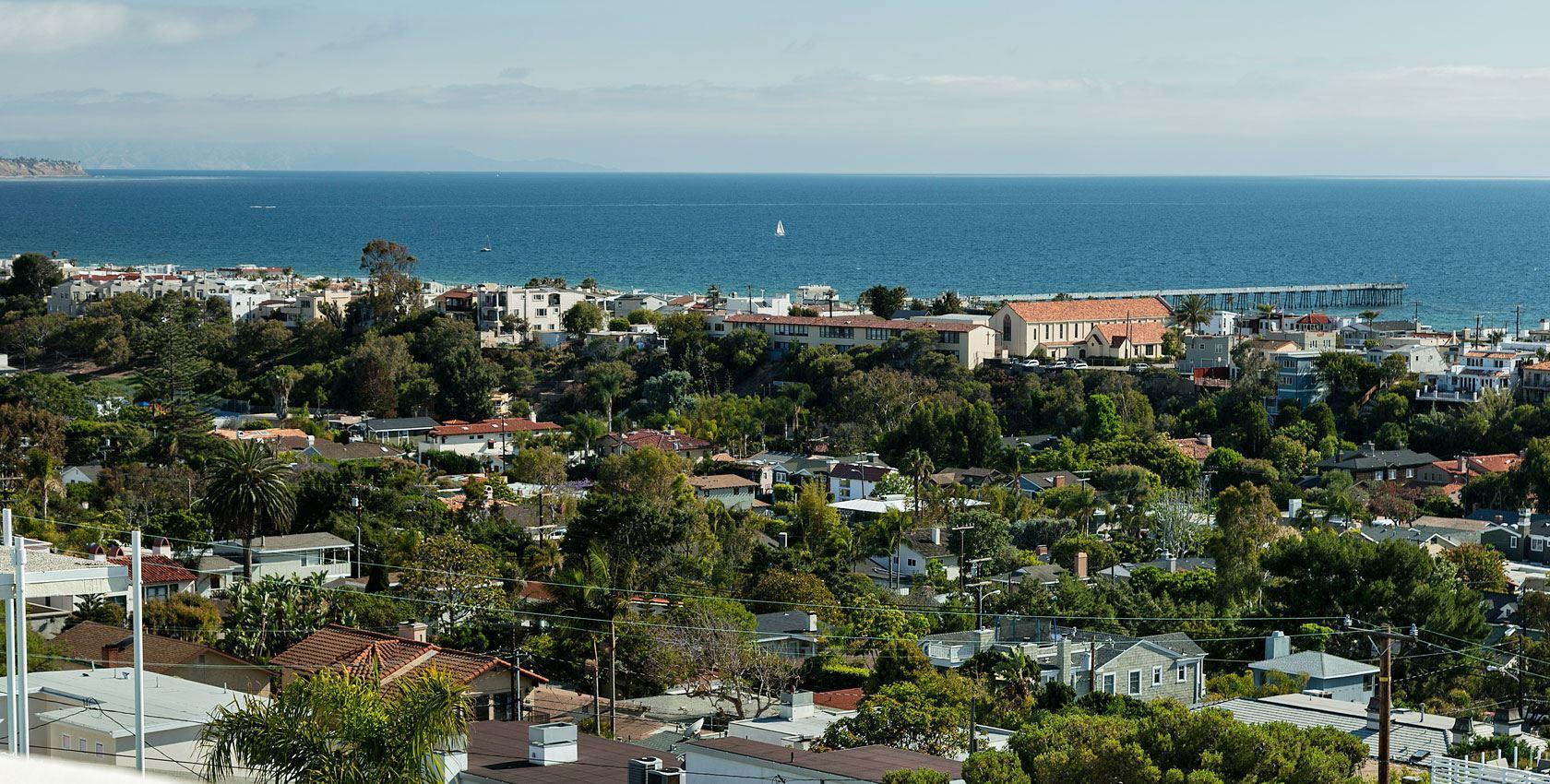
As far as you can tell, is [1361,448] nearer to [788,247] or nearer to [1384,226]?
[788,247]

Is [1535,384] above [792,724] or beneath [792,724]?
above

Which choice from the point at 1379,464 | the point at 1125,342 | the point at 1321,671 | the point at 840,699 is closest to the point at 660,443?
the point at 1125,342

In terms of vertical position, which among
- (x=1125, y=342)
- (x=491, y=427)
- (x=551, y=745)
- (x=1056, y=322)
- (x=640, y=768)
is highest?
(x=1056, y=322)

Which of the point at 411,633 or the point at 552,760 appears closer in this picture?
the point at 552,760

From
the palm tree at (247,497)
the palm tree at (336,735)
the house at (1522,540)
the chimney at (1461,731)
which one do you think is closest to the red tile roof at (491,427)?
the palm tree at (247,497)

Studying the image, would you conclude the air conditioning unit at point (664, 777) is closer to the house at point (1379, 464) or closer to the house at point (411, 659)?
the house at point (411, 659)

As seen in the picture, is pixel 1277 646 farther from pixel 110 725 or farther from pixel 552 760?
pixel 110 725
